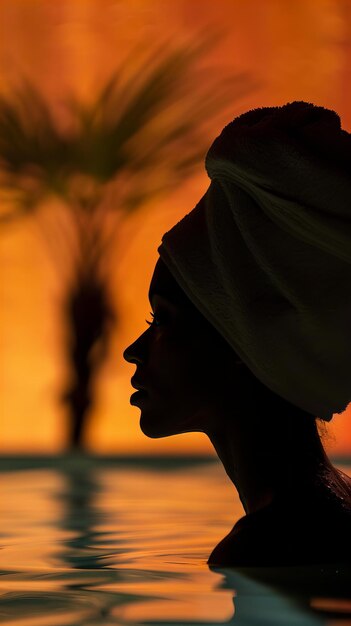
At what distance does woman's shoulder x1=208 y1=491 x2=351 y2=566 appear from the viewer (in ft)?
5.10

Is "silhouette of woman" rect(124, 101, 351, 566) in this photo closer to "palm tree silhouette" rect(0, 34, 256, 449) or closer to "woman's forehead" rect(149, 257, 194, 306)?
"woman's forehead" rect(149, 257, 194, 306)

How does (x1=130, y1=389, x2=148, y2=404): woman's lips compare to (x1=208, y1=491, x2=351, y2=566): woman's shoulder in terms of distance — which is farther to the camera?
(x1=130, y1=389, x2=148, y2=404): woman's lips

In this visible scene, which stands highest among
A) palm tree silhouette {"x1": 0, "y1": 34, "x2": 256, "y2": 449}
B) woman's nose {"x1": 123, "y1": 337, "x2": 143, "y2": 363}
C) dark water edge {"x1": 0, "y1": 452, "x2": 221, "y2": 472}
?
palm tree silhouette {"x1": 0, "y1": 34, "x2": 256, "y2": 449}

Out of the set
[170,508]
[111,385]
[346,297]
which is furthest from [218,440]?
[111,385]

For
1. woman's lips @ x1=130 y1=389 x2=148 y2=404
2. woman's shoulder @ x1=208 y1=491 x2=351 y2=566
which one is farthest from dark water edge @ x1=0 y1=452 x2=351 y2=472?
woman's shoulder @ x1=208 y1=491 x2=351 y2=566

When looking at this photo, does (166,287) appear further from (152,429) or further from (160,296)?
(152,429)

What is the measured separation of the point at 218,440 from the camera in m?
1.67

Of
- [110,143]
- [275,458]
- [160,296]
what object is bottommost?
[275,458]

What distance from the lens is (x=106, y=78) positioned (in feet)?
25.5

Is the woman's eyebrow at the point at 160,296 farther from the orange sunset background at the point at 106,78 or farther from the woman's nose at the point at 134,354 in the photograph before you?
the orange sunset background at the point at 106,78

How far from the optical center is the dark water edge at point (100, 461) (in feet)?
18.8

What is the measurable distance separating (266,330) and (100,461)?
435 cm

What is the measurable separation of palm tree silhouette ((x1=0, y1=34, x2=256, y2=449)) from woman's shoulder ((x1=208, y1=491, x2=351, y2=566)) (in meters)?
5.94

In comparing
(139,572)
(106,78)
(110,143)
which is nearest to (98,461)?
(110,143)
